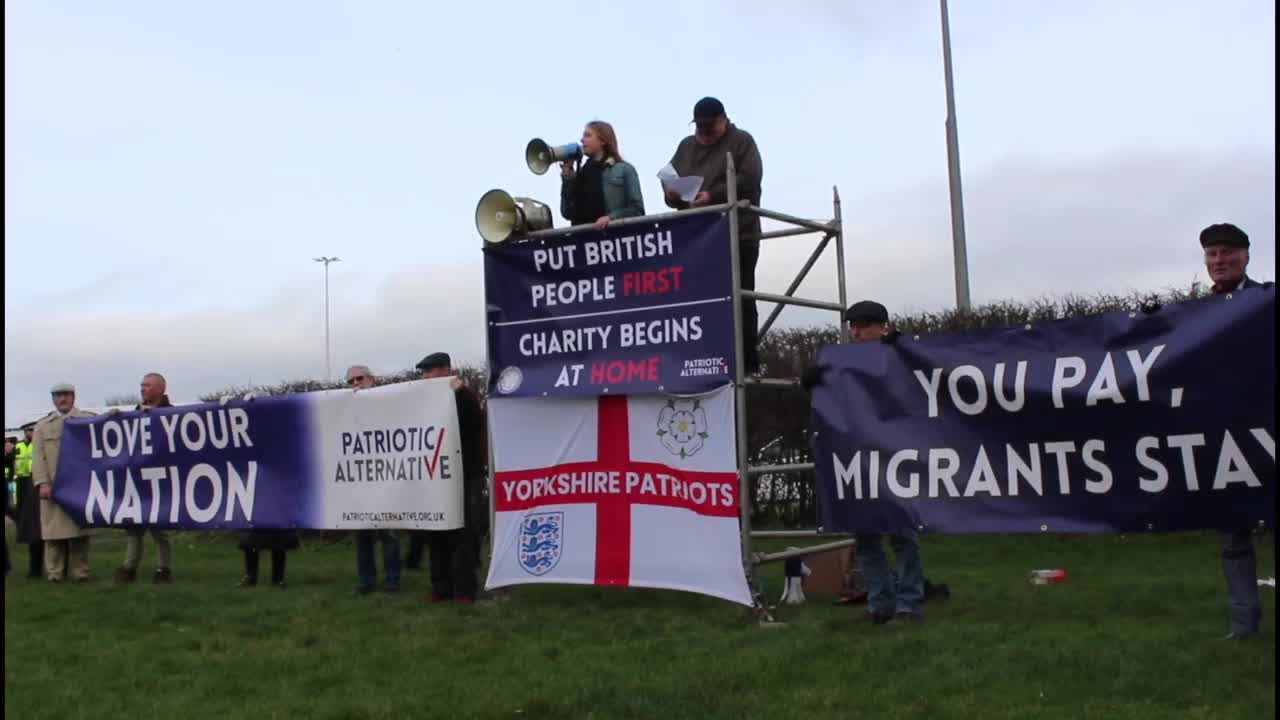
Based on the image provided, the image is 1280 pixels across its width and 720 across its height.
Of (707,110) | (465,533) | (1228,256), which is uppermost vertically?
(707,110)

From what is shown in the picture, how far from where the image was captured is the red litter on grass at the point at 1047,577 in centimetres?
1052

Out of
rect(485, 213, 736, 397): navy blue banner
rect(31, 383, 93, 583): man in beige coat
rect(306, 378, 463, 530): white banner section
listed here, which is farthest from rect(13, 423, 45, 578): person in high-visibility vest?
rect(485, 213, 736, 397): navy blue banner

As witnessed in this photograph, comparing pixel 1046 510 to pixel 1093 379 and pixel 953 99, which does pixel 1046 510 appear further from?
pixel 953 99

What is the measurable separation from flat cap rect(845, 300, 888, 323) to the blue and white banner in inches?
128

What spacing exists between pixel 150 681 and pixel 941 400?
4.45m

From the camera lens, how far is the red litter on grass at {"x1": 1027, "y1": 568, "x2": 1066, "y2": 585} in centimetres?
1052

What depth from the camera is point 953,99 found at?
20359mm

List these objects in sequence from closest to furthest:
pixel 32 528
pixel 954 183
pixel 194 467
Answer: pixel 194 467
pixel 32 528
pixel 954 183

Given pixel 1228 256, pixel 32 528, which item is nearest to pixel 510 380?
pixel 1228 256

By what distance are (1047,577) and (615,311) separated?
4123 mm

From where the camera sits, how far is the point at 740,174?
9344 millimetres

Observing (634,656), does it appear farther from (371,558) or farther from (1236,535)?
(371,558)

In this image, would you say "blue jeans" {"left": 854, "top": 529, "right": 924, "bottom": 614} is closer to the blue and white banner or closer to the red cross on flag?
the red cross on flag

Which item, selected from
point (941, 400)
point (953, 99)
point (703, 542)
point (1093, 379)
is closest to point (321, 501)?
point (703, 542)
